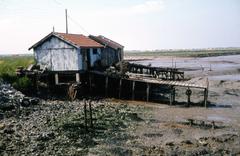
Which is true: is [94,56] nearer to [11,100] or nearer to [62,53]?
[62,53]

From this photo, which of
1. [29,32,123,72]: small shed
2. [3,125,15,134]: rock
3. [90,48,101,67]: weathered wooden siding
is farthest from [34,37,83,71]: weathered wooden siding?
[3,125,15,134]: rock

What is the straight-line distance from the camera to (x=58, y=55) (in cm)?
3055

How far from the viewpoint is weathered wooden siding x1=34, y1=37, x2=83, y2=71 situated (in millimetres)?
30125

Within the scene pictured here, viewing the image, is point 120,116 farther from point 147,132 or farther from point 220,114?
point 220,114

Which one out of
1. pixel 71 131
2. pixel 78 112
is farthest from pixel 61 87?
pixel 71 131

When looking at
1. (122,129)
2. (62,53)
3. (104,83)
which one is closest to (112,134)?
(122,129)

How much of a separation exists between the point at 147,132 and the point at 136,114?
4913 mm

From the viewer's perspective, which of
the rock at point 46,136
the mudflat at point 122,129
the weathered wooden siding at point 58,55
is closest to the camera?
the mudflat at point 122,129

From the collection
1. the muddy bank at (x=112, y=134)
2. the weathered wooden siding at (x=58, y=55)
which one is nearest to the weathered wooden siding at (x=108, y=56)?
the weathered wooden siding at (x=58, y=55)

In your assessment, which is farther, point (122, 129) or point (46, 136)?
point (122, 129)

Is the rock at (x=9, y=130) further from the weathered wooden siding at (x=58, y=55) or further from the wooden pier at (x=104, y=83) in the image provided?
the weathered wooden siding at (x=58, y=55)

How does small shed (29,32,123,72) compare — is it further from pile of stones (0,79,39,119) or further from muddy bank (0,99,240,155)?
muddy bank (0,99,240,155)

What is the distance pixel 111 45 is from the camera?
38.7 m

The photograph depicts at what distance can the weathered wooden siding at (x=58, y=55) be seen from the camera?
1186 inches
